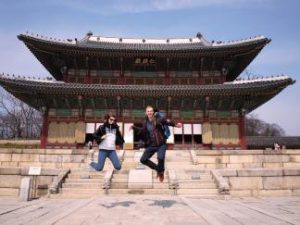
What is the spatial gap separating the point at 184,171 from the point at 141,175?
2.12m

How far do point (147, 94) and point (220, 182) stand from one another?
40.6ft

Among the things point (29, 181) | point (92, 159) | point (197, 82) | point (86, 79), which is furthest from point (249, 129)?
point (29, 181)

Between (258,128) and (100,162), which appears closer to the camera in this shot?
(100,162)

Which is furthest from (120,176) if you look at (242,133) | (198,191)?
(242,133)

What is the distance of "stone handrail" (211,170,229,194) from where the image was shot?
1133 centimetres

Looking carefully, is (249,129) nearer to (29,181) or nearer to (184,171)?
(184,171)

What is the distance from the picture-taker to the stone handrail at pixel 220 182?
1133 centimetres

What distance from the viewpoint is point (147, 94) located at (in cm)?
2303

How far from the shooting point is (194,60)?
83.3 ft

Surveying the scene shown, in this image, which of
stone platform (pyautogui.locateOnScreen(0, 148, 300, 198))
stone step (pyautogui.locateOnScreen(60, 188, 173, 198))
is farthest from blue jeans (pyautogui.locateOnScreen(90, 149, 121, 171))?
stone step (pyautogui.locateOnScreen(60, 188, 173, 198))

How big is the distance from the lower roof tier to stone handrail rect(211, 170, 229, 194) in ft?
35.3

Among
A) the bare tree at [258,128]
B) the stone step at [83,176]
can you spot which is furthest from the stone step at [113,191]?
the bare tree at [258,128]

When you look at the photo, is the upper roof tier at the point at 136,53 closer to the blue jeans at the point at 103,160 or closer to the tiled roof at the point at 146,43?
the tiled roof at the point at 146,43

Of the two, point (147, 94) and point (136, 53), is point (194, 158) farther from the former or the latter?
point (136, 53)
